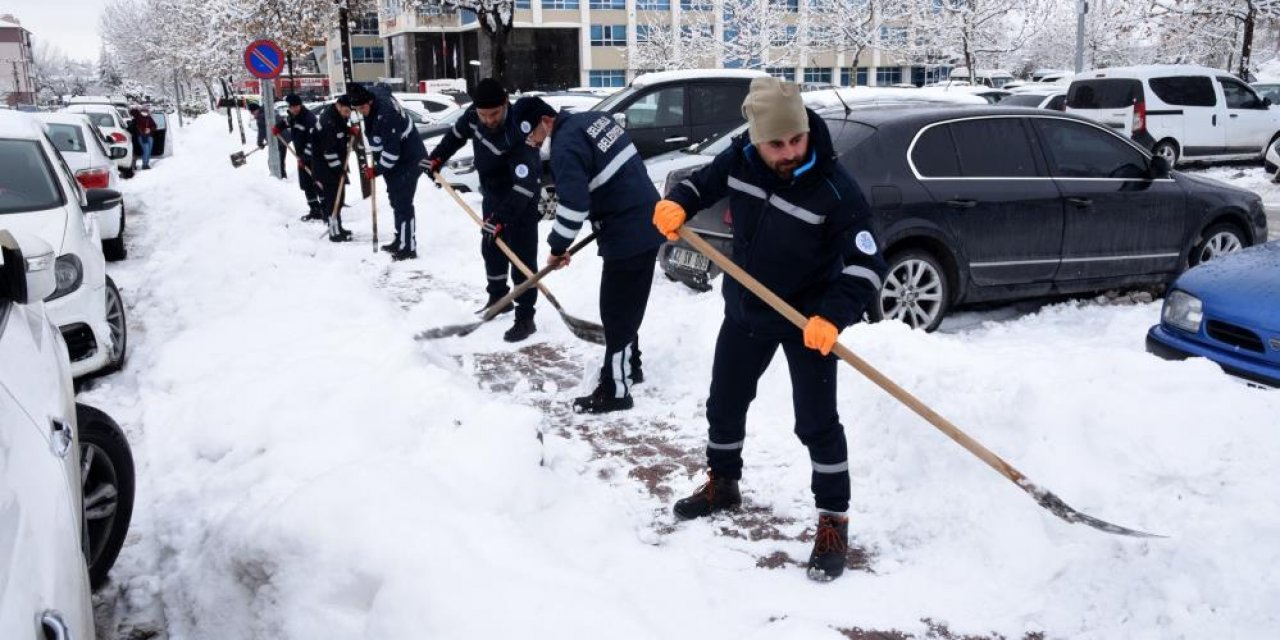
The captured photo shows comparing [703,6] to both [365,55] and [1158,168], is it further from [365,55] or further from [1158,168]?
[1158,168]

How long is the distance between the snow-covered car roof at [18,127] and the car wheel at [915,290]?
5.94 m

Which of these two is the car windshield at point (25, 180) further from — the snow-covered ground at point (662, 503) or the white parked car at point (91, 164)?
the white parked car at point (91, 164)

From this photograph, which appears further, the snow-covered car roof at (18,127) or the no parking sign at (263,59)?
the no parking sign at (263,59)

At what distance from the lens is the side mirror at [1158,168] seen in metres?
6.76

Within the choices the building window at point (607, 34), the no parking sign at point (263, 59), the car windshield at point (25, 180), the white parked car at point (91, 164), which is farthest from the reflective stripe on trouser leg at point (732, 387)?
the building window at point (607, 34)

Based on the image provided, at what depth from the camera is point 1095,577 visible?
331 cm

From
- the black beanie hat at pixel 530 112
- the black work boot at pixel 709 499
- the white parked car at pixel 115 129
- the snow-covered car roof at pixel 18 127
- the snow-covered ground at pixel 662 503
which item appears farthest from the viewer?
the white parked car at pixel 115 129

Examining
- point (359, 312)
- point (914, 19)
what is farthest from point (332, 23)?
point (359, 312)

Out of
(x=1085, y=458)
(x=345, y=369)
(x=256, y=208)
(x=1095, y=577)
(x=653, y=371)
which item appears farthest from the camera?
(x=256, y=208)

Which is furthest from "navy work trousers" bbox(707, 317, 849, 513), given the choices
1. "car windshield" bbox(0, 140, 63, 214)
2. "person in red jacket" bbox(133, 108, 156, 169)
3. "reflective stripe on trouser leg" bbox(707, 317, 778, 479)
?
"person in red jacket" bbox(133, 108, 156, 169)

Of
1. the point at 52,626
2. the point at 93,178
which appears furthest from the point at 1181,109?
the point at 52,626

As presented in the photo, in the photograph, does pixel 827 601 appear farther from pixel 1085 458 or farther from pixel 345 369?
pixel 345 369

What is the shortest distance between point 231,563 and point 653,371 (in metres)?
3.03

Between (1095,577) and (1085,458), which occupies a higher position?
(1085,458)
